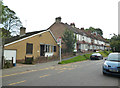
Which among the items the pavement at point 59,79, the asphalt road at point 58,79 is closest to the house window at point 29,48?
the pavement at point 59,79

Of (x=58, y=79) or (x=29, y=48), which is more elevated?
(x=29, y=48)

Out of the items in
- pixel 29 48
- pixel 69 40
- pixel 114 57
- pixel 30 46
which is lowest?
pixel 114 57

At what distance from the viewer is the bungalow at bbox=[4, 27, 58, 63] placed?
55.5 feet

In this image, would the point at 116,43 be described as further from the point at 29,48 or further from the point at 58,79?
the point at 58,79

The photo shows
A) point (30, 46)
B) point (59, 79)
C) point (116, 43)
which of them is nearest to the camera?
point (59, 79)

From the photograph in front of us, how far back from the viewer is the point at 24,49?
1930 centimetres

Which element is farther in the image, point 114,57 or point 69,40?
point 69,40

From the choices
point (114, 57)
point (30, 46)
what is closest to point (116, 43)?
point (30, 46)

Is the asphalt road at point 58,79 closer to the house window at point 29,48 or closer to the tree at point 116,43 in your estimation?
the house window at point 29,48

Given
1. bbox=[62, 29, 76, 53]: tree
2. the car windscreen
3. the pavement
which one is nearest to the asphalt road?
the pavement

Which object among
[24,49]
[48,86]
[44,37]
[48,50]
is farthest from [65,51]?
[48,86]

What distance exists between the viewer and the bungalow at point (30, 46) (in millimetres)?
16906

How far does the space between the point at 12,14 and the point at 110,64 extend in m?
35.4

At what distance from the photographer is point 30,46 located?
20.5 metres
